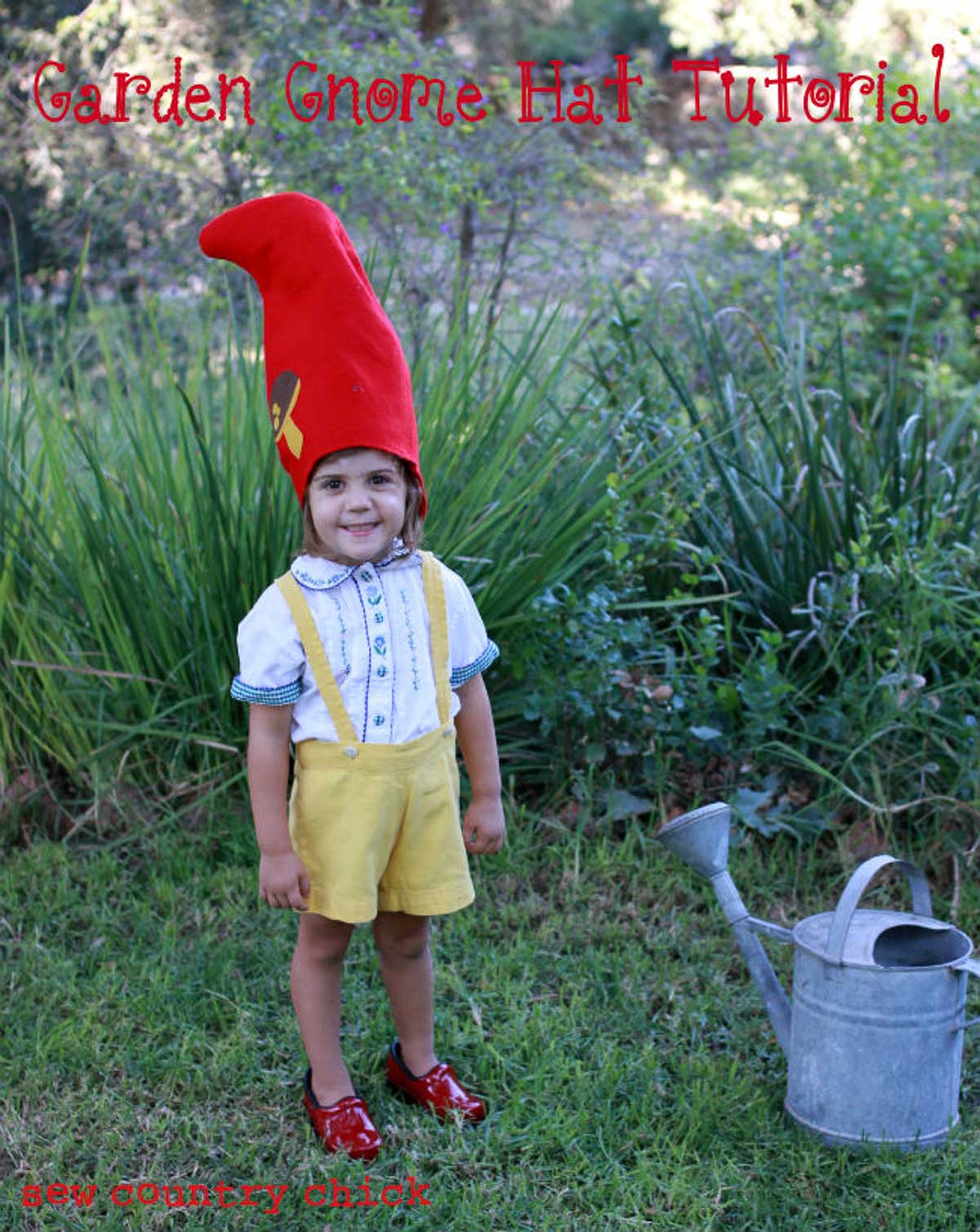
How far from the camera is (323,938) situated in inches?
95.4

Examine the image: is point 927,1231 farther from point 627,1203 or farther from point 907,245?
point 907,245

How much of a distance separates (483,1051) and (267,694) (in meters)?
0.99

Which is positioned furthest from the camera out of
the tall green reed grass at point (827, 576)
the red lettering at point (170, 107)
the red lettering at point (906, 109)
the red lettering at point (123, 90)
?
the red lettering at point (906, 109)

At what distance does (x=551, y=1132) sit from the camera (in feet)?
8.17

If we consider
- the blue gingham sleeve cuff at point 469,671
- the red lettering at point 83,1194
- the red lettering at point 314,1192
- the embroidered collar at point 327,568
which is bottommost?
the red lettering at point 314,1192

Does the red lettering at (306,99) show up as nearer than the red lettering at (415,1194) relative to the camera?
No

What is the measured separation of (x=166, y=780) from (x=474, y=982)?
1.10 meters

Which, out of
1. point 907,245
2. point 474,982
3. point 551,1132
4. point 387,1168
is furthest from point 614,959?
point 907,245

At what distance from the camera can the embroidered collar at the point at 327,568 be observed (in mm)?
2285

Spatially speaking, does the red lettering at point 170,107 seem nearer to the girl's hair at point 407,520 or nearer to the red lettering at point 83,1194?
the girl's hair at point 407,520

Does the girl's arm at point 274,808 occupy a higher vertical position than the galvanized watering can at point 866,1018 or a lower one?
higher

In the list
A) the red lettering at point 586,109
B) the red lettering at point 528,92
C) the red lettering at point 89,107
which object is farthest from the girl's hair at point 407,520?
the red lettering at point 89,107

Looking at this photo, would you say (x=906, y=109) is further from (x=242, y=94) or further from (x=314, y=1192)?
(x=314, y=1192)

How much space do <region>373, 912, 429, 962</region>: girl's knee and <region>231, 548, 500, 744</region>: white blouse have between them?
1.27 ft
